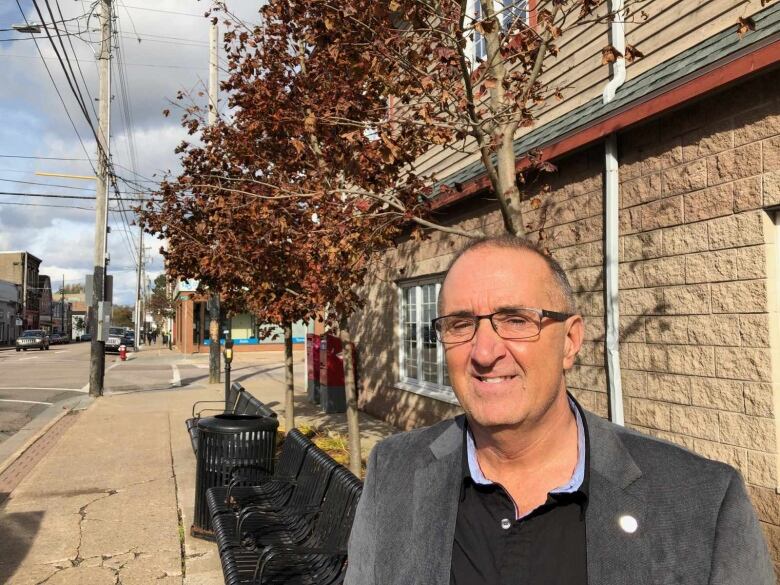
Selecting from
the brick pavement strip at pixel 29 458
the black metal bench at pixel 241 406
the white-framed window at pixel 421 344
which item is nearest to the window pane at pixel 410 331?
→ the white-framed window at pixel 421 344

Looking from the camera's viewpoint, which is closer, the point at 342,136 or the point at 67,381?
the point at 342,136

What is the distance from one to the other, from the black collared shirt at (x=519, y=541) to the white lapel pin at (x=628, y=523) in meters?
0.11

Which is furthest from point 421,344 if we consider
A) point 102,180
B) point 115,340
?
point 115,340

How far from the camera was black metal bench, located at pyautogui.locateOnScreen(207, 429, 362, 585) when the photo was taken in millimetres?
3465

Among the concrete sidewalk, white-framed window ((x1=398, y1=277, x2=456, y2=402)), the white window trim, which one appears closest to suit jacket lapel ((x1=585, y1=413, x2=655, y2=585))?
the concrete sidewalk

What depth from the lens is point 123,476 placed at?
25.2 ft

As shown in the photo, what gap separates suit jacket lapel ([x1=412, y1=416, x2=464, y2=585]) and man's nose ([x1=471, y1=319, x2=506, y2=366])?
0.28 metres

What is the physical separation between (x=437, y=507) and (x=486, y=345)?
41 centimetres

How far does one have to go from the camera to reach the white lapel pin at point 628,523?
137 centimetres

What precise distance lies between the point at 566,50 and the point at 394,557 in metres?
5.89

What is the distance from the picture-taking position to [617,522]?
1.38m

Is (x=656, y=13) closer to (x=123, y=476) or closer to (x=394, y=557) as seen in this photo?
(x=394, y=557)

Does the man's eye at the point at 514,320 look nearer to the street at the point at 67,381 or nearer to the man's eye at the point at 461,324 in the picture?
the man's eye at the point at 461,324

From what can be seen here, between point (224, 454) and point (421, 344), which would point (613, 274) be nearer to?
point (224, 454)
